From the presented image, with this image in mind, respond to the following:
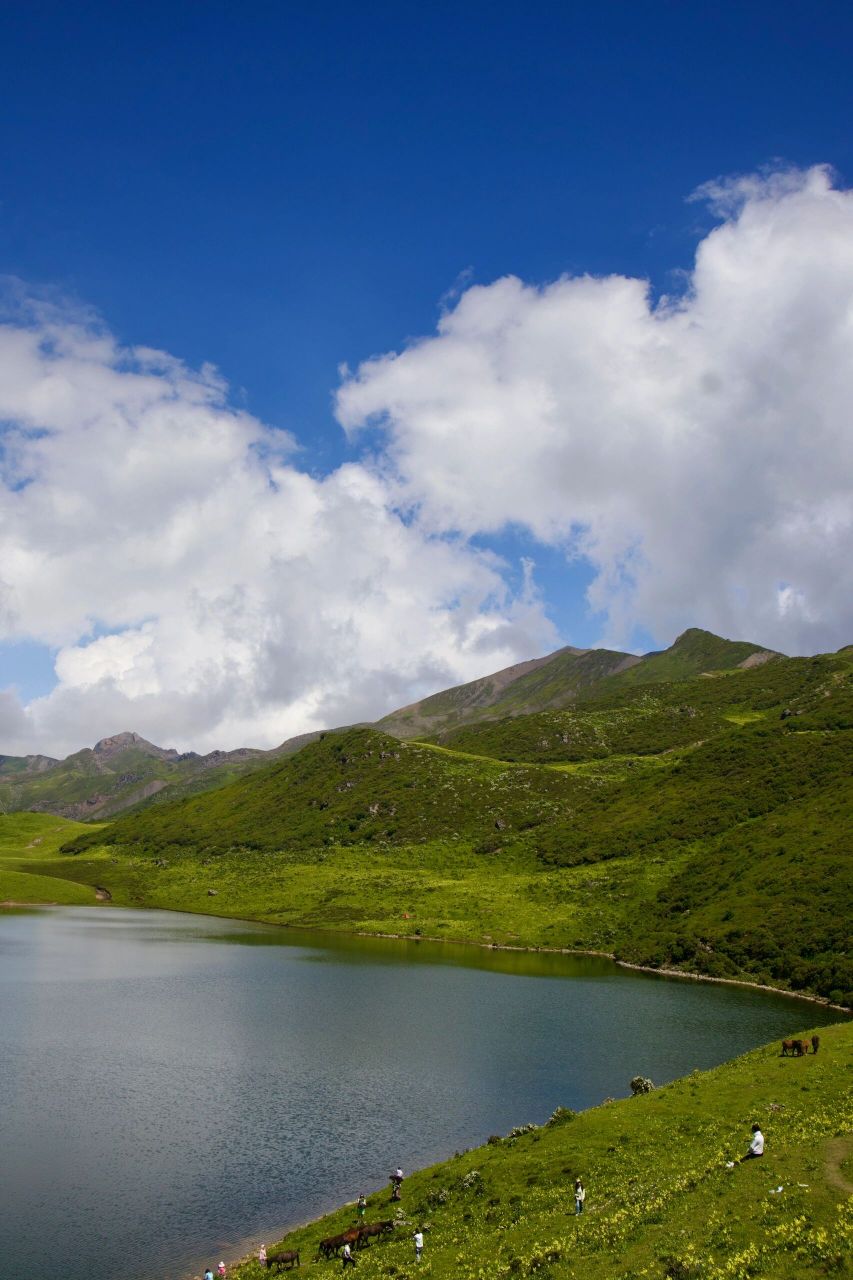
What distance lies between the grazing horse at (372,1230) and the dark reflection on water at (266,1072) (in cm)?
915

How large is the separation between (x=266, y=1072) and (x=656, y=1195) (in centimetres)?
4850

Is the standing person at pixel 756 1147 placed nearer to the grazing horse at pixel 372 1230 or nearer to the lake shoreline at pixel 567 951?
the grazing horse at pixel 372 1230

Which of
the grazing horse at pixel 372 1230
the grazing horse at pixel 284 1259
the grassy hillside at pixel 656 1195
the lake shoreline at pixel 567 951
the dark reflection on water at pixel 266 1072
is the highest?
the grassy hillside at pixel 656 1195

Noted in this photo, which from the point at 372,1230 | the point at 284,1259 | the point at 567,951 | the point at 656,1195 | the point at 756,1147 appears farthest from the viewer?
the point at 567,951

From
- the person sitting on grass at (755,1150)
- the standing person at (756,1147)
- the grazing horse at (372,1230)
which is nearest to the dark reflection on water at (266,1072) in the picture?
the grazing horse at (372,1230)

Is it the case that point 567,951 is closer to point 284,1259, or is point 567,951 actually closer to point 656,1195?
point 284,1259

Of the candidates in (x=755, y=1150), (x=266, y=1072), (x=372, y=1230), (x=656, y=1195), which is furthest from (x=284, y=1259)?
(x=266, y=1072)

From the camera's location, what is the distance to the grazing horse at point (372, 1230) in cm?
3872

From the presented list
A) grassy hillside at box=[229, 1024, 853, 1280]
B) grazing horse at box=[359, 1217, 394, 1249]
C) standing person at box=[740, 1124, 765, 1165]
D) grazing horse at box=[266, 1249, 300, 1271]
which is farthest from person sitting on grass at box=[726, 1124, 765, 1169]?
grazing horse at box=[266, 1249, 300, 1271]

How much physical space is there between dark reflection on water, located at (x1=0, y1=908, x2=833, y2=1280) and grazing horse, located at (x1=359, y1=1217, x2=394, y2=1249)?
915 centimetres

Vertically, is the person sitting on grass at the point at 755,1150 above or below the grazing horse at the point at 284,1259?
above

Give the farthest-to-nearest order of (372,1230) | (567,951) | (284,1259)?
(567,951)
(372,1230)
(284,1259)

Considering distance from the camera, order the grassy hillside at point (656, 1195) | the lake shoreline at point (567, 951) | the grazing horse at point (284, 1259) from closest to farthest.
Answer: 1. the grassy hillside at point (656, 1195)
2. the grazing horse at point (284, 1259)
3. the lake shoreline at point (567, 951)

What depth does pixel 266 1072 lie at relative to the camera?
238 ft
